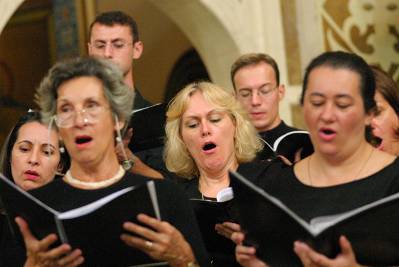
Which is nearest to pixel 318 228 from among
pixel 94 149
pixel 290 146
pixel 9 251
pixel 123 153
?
pixel 94 149

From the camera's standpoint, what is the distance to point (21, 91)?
10547mm

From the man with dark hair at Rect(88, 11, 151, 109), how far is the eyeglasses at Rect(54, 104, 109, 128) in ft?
4.42

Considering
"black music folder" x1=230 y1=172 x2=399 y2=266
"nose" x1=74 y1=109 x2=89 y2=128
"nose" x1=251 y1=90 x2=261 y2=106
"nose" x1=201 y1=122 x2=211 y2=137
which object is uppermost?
"nose" x1=74 y1=109 x2=89 y2=128

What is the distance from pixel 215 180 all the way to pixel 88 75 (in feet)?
3.09

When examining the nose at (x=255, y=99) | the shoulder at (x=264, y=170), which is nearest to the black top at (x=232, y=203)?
the shoulder at (x=264, y=170)

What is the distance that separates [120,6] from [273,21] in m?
2.65

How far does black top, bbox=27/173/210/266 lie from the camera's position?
321 cm

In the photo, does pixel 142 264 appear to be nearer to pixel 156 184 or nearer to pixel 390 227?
pixel 156 184

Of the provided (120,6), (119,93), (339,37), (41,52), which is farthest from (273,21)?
(119,93)

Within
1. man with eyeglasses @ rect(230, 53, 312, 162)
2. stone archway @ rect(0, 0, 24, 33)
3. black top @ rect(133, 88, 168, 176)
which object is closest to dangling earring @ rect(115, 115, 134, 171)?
black top @ rect(133, 88, 168, 176)

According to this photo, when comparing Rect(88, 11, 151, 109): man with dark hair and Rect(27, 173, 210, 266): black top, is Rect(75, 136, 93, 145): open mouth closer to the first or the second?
Rect(27, 173, 210, 266): black top

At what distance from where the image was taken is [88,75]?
10.9ft

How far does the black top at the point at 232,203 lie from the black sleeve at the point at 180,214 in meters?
0.18

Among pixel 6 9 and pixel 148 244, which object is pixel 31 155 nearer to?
pixel 148 244
